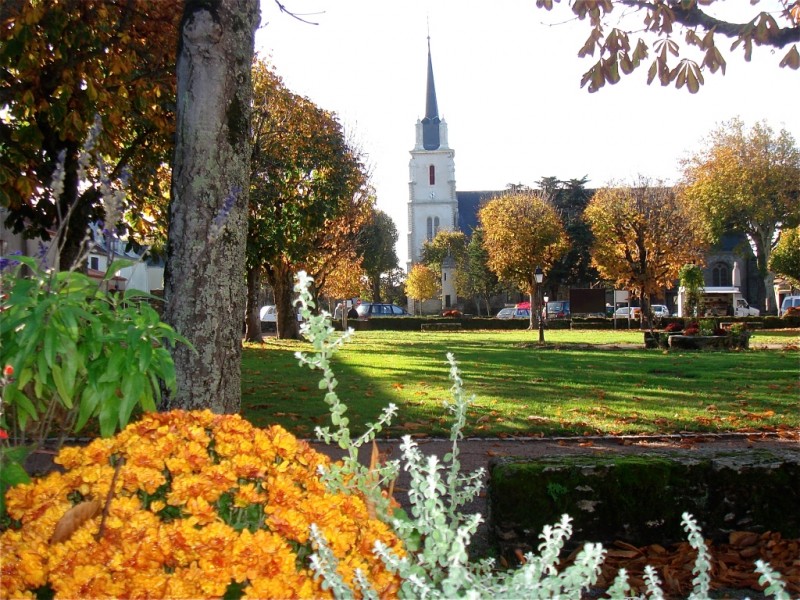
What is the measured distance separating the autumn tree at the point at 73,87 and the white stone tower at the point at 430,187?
7922 cm

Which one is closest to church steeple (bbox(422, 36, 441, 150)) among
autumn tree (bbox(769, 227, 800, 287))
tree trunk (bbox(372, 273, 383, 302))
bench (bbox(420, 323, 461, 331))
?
tree trunk (bbox(372, 273, 383, 302))

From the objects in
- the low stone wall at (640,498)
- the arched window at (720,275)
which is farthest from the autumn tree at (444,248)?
the low stone wall at (640,498)

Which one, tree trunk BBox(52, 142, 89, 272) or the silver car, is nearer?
tree trunk BBox(52, 142, 89, 272)

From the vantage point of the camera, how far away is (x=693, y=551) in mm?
4137

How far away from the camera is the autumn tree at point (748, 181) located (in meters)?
45.4

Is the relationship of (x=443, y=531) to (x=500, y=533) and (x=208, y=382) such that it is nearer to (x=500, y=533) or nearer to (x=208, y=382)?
(x=500, y=533)

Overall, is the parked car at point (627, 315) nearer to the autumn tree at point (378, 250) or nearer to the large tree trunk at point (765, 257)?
the large tree trunk at point (765, 257)

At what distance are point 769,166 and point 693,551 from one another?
47618 millimetres

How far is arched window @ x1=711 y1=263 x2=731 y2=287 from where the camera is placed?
244ft

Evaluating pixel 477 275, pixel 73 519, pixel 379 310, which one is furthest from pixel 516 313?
pixel 73 519

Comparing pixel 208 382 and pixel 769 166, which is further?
pixel 769 166

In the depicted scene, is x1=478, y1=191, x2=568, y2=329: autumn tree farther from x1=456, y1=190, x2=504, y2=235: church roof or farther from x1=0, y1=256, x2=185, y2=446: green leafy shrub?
x1=456, y1=190, x2=504, y2=235: church roof

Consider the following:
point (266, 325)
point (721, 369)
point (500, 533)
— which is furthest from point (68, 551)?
point (266, 325)

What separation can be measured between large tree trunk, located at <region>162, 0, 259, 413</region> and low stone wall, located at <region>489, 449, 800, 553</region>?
1797 millimetres
